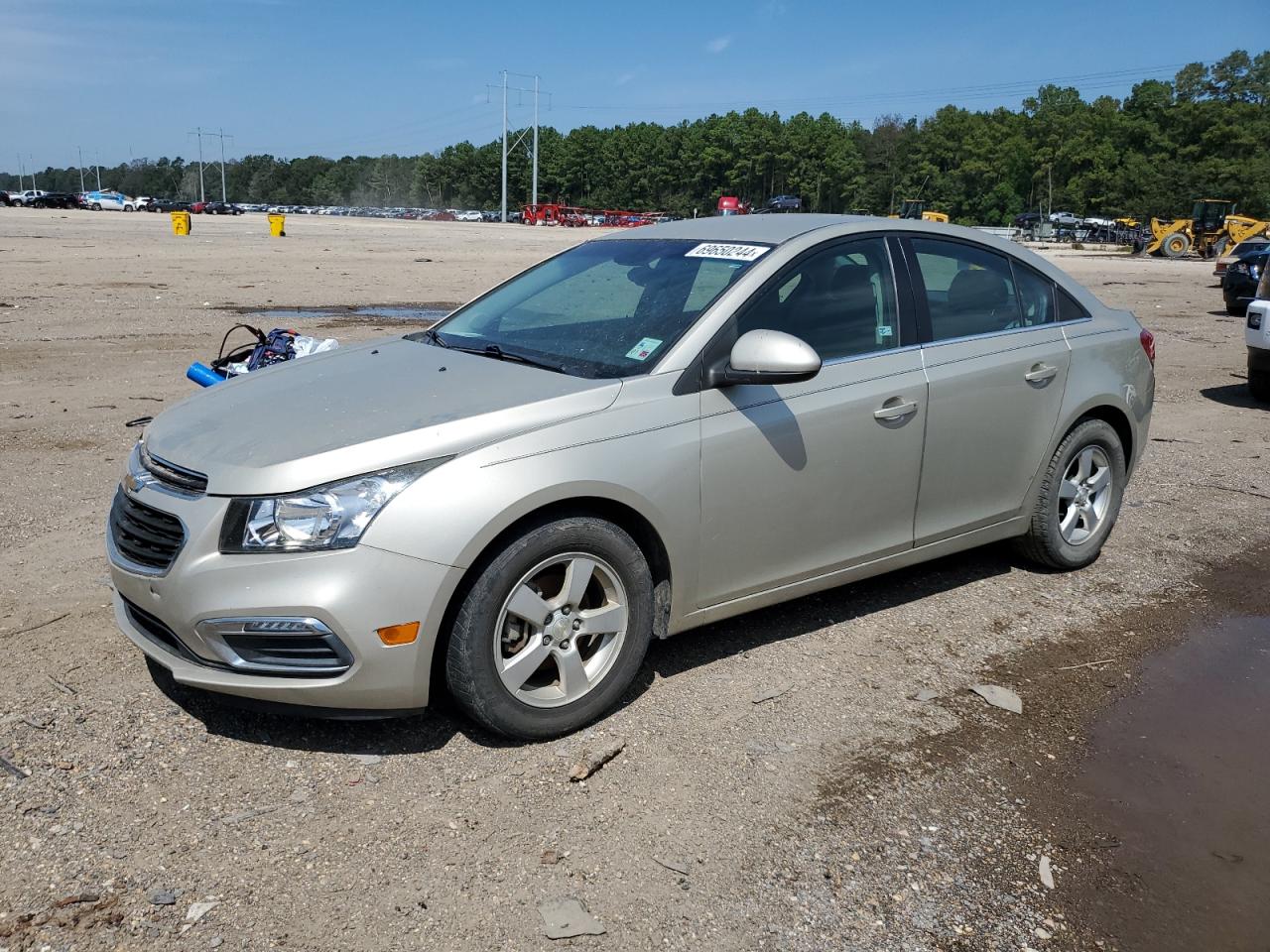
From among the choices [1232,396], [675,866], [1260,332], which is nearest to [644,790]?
[675,866]

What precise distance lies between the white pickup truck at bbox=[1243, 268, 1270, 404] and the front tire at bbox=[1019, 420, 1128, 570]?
556cm

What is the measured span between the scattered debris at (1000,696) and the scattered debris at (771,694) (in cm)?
75

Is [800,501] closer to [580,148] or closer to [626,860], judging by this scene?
[626,860]

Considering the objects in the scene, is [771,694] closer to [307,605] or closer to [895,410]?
[895,410]

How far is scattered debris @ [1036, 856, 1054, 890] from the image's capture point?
3062 millimetres

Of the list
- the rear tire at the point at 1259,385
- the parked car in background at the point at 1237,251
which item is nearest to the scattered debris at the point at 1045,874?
the rear tire at the point at 1259,385

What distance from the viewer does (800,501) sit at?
4.17 metres

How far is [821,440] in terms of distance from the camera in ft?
13.7

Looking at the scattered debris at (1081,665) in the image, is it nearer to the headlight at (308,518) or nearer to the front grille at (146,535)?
the headlight at (308,518)

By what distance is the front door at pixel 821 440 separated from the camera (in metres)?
3.96

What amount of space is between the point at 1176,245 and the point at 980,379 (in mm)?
49332

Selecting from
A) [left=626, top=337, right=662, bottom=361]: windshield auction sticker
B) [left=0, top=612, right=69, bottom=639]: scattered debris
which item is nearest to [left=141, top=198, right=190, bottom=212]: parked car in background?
[left=0, top=612, right=69, bottom=639]: scattered debris

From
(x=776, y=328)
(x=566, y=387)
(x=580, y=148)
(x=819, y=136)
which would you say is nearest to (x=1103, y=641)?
(x=776, y=328)

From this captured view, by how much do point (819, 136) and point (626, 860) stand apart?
462 ft
